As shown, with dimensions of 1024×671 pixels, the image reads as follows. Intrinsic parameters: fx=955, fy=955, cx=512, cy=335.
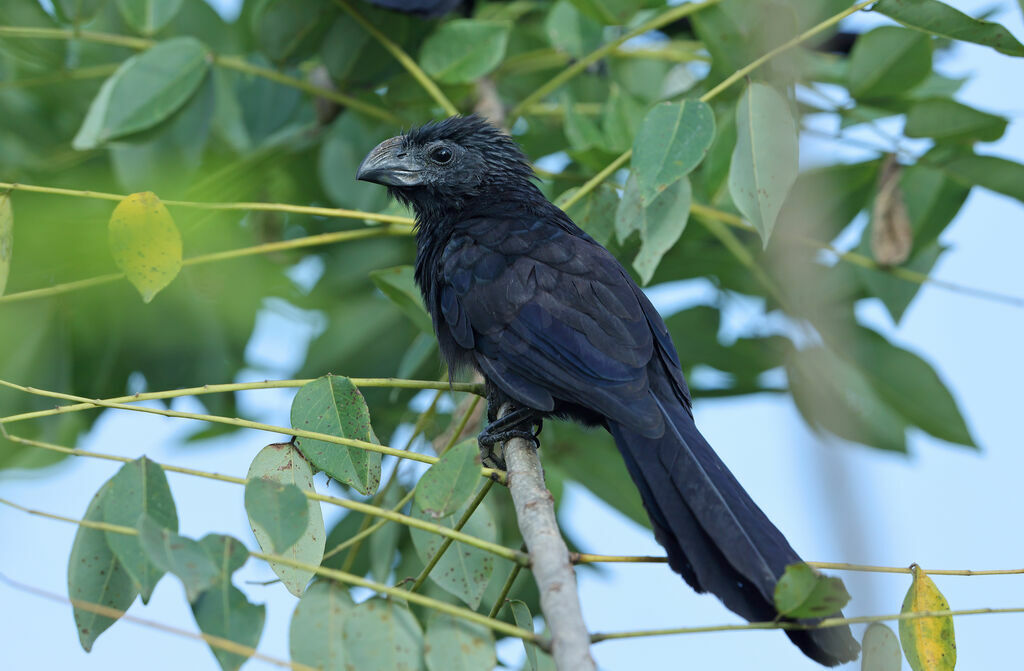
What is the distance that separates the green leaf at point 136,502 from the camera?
168 cm

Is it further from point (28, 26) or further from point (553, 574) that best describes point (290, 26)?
point (553, 574)

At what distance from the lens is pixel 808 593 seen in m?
1.51

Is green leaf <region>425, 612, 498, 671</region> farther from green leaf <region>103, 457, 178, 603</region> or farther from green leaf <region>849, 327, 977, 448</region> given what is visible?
green leaf <region>849, 327, 977, 448</region>

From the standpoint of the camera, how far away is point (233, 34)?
3.79 metres

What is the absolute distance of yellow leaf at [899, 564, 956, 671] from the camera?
1.78 metres

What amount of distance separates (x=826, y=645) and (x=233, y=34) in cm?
321

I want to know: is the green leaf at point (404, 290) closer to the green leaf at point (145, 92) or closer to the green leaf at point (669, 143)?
the green leaf at point (669, 143)

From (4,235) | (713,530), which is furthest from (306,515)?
(4,235)

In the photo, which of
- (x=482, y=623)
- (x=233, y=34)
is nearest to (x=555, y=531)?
(x=482, y=623)

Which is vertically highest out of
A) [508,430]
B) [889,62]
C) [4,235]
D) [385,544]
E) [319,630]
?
[4,235]

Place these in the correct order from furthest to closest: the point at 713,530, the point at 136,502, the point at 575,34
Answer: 1. the point at 575,34
2. the point at 713,530
3. the point at 136,502

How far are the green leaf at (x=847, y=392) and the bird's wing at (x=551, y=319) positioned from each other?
→ 642 millimetres

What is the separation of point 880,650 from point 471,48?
2.27 meters

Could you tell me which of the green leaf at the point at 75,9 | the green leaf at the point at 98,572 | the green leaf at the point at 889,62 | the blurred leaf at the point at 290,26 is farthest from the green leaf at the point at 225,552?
the green leaf at the point at 889,62
